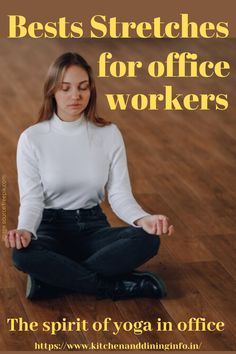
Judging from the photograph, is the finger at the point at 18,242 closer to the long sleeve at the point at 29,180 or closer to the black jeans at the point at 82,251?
the black jeans at the point at 82,251

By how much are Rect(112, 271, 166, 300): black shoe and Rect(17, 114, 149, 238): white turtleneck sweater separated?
175 millimetres

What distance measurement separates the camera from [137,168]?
12.2 feet

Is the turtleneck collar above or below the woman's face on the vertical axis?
below

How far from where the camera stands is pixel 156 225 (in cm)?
251

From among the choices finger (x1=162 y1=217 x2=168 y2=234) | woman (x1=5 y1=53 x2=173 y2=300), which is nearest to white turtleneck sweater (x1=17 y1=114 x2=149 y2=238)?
woman (x1=5 y1=53 x2=173 y2=300)

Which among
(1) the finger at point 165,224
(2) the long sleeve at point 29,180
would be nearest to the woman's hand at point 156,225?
(1) the finger at point 165,224

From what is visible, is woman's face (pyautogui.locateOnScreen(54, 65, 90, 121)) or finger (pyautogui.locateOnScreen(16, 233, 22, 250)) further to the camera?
woman's face (pyautogui.locateOnScreen(54, 65, 90, 121))

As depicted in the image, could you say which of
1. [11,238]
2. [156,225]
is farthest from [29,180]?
[156,225]

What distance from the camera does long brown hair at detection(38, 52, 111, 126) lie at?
2.56m

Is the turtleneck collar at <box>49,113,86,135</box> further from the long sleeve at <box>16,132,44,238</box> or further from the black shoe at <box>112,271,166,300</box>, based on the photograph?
the black shoe at <box>112,271,166,300</box>

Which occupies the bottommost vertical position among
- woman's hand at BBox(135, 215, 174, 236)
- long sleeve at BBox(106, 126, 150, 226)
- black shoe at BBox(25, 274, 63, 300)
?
black shoe at BBox(25, 274, 63, 300)

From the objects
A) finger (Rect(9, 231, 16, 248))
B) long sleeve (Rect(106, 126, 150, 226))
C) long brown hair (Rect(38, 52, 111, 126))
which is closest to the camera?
finger (Rect(9, 231, 16, 248))

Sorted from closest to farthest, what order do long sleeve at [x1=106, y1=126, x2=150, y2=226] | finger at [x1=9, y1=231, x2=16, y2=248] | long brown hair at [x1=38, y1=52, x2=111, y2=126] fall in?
finger at [x1=9, y1=231, x2=16, y2=248], long brown hair at [x1=38, y1=52, x2=111, y2=126], long sleeve at [x1=106, y1=126, x2=150, y2=226]

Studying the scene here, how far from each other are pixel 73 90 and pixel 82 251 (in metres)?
0.48
